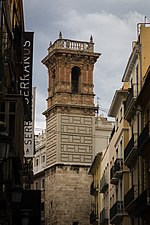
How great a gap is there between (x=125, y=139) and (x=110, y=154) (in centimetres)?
771

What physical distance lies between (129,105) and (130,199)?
468 centimetres

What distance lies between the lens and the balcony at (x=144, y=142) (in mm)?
28612

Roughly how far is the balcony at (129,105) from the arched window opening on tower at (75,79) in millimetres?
28019

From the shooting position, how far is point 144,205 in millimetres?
A: 28531

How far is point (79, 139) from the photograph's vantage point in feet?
207

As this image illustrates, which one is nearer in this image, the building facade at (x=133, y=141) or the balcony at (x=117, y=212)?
the building facade at (x=133, y=141)

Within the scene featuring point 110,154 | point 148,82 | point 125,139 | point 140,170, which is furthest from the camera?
point 110,154

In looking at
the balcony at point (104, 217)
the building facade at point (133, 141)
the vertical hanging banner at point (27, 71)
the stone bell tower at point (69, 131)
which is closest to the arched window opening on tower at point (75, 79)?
the stone bell tower at point (69, 131)

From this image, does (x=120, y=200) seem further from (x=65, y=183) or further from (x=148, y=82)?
(x=65, y=183)

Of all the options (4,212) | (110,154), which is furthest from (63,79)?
(4,212)

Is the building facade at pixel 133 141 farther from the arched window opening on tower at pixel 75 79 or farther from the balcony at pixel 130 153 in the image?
the arched window opening on tower at pixel 75 79

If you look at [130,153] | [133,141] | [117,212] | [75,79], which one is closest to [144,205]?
[133,141]

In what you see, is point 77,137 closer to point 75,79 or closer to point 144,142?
point 75,79

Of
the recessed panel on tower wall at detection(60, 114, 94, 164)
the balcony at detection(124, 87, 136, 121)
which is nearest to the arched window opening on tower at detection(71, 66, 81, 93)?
the recessed panel on tower wall at detection(60, 114, 94, 164)
